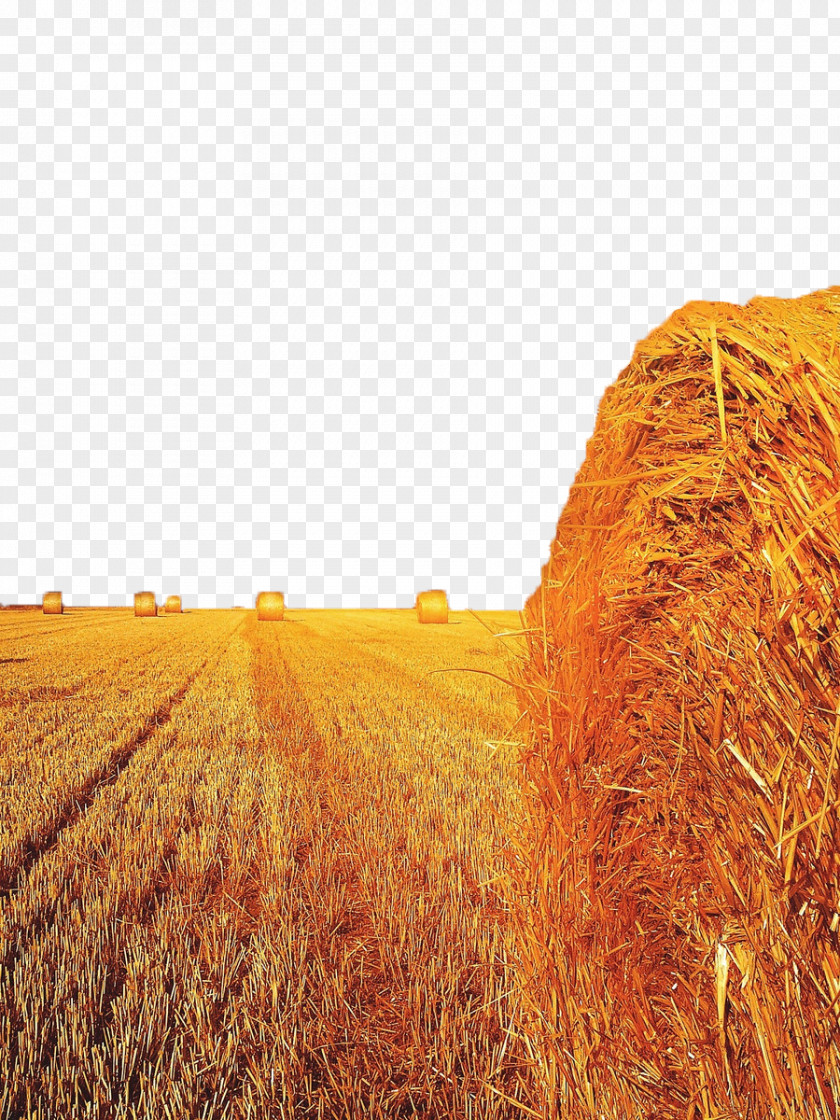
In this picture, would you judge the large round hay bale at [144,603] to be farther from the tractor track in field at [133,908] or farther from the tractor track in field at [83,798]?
the tractor track in field at [133,908]

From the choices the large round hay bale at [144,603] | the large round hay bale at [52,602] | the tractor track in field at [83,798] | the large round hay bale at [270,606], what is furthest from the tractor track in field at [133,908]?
the large round hay bale at [52,602]

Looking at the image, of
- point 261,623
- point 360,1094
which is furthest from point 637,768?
point 261,623

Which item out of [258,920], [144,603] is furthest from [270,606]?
[258,920]

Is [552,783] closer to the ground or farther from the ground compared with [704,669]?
closer to the ground

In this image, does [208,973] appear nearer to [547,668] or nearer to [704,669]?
[547,668]

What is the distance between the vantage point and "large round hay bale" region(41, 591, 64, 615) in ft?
145

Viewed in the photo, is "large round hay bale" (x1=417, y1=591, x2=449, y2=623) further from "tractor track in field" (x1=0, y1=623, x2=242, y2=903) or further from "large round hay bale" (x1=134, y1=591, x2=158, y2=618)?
"tractor track in field" (x1=0, y1=623, x2=242, y2=903)

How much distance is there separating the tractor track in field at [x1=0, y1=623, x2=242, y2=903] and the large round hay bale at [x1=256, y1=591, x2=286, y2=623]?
23.8 meters

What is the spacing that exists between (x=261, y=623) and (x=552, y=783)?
102 feet

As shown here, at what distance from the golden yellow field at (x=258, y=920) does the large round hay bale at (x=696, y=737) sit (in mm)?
415

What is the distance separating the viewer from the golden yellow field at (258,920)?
263 cm

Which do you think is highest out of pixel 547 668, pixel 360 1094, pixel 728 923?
pixel 547 668

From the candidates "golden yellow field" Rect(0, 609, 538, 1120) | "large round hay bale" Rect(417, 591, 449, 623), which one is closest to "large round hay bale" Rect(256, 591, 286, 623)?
"large round hay bale" Rect(417, 591, 449, 623)

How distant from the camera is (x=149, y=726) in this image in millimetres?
8891
